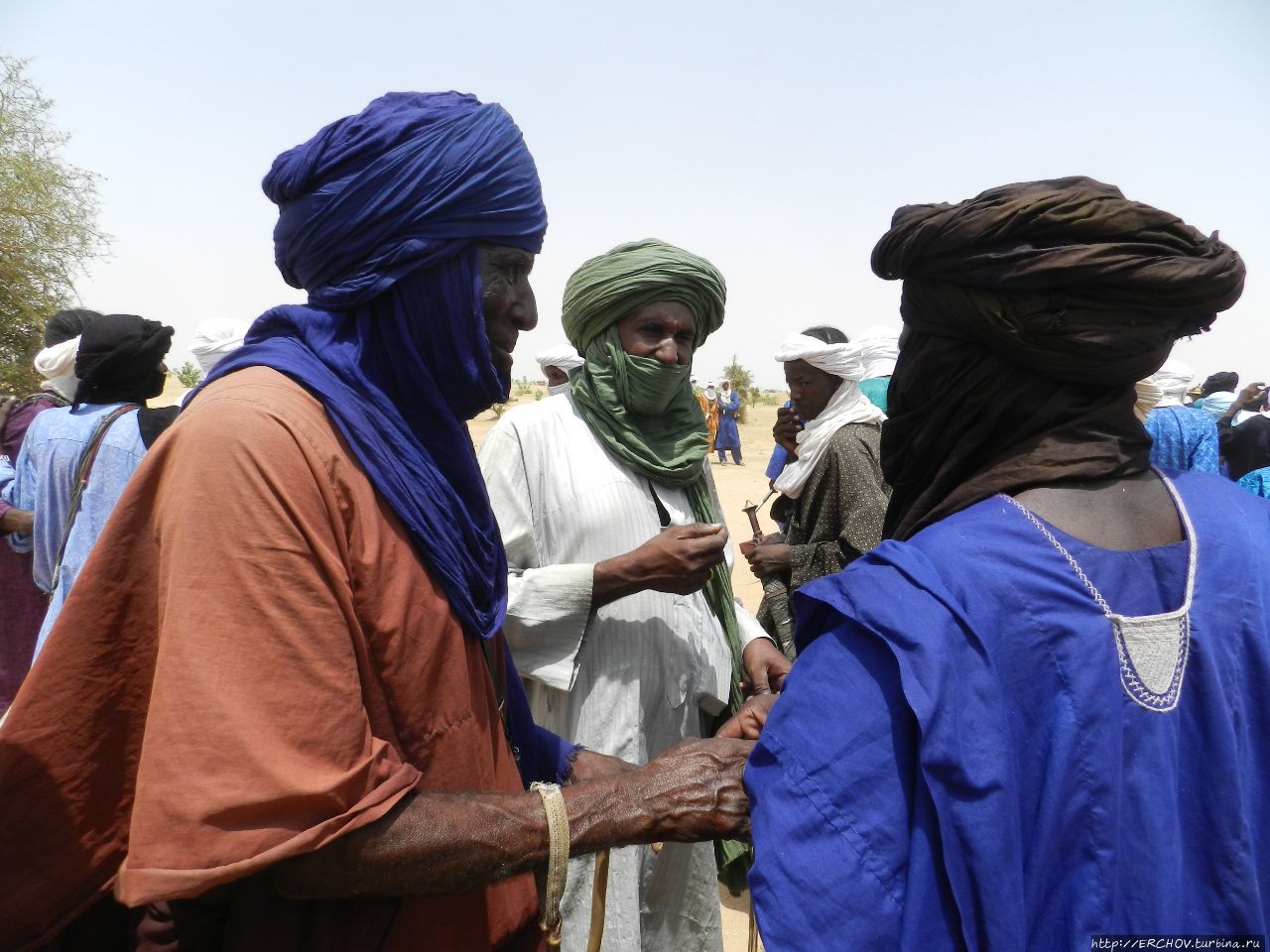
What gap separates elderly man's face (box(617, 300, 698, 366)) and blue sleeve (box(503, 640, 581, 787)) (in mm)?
1355

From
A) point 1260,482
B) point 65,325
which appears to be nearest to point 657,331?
point 65,325

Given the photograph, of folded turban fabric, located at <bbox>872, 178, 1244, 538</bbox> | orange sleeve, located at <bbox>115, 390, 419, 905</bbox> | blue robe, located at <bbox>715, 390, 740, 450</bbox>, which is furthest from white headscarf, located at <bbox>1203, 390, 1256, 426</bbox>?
blue robe, located at <bbox>715, 390, 740, 450</bbox>

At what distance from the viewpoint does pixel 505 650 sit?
6.70 ft

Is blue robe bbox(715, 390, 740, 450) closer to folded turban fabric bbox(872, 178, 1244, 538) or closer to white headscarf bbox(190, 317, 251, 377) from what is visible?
white headscarf bbox(190, 317, 251, 377)

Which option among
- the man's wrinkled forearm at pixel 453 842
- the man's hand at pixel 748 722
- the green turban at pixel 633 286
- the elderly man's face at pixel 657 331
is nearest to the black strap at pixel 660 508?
the elderly man's face at pixel 657 331

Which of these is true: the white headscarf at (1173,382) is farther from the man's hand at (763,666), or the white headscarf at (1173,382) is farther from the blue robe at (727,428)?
the blue robe at (727,428)

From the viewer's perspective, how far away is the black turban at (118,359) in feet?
15.1

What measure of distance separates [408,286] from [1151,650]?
142 cm

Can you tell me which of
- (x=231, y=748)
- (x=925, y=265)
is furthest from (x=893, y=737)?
(x=231, y=748)

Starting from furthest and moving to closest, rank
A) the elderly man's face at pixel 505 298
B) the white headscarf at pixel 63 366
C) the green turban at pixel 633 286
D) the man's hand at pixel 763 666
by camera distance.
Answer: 1. the white headscarf at pixel 63 366
2. the green turban at pixel 633 286
3. the man's hand at pixel 763 666
4. the elderly man's face at pixel 505 298

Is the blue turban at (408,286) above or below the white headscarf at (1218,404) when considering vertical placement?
above

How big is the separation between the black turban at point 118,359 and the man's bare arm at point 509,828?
4.09 m

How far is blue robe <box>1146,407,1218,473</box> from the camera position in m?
7.64

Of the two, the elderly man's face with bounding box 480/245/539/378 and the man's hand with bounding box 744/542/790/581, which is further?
the man's hand with bounding box 744/542/790/581
